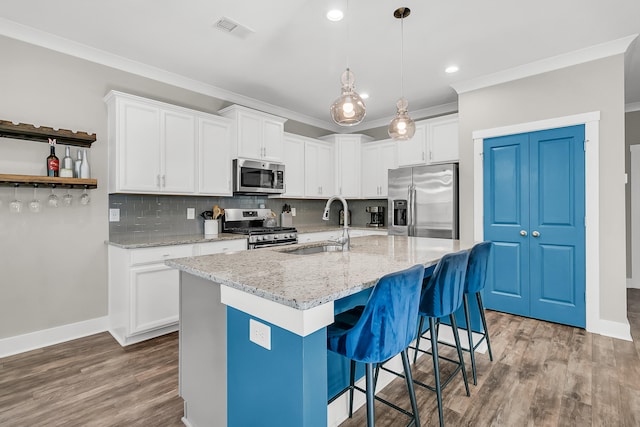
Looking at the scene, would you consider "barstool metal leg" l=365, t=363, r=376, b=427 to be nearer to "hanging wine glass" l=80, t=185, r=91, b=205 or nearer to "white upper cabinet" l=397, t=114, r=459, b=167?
"hanging wine glass" l=80, t=185, r=91, b=205

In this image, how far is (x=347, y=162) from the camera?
17.5ft

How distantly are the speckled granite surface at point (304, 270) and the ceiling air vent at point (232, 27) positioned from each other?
1.89 metres

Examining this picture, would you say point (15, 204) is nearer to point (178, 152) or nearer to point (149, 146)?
point (149, 146)

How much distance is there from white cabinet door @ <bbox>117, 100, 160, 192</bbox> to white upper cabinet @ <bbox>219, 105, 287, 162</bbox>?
901 millimetres

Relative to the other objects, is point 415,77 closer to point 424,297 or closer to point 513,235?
point 513,235

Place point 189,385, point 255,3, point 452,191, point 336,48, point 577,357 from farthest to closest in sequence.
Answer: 1. point 452,191
2. point 336,48
3. point 577,357
4. point 255,3
5. point 189,385

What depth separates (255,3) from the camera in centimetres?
237

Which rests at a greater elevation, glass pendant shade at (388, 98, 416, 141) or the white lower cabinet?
glass pendant shade at (388, 98, 416, 141)

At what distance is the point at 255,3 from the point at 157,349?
9.65ft

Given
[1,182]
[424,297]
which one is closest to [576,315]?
[424,297]

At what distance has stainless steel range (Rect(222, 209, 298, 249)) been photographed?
376cm

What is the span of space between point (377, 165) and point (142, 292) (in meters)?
3.76

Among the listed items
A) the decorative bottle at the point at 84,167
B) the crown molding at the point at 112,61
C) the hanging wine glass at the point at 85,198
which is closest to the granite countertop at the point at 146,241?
the hanging wine glass at the point at 85,198

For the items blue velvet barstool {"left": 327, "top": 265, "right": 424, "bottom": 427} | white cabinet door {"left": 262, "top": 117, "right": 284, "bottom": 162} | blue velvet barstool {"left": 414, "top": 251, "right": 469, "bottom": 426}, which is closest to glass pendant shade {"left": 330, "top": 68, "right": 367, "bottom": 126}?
blue velvet barstool {"left": 414, "top": 251, "right": 469, "bottom": 426}
